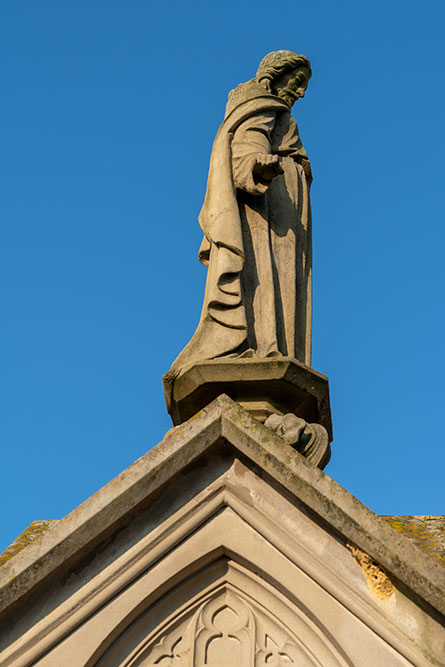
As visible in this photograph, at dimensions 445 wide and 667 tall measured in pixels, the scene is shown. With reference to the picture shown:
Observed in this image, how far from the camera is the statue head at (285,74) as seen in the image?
37.1 ft

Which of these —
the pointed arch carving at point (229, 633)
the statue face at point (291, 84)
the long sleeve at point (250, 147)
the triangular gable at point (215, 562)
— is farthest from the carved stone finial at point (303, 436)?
the statue face at point (291, 84)

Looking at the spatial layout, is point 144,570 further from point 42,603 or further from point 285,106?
point 285,106

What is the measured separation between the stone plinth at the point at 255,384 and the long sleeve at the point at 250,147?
1697mm

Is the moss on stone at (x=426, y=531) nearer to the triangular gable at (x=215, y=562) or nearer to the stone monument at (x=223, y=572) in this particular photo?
the stone monument at (x=223, y=572)

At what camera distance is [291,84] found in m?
11.4

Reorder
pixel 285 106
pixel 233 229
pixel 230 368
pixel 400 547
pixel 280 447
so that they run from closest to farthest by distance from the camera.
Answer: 1. pixel 400 547
2. pixel 280 447
3. pixel 230 368
4. pixel 233 229
5. pixel 285 106

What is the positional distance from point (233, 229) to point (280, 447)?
9.19 ft

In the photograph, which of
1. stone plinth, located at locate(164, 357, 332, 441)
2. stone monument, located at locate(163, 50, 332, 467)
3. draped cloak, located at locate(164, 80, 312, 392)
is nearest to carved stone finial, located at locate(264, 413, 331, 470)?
stone monument, located at locate(163, 50, 332, 467)

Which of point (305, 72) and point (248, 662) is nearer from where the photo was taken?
point (248, 662)

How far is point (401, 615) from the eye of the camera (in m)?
7.36

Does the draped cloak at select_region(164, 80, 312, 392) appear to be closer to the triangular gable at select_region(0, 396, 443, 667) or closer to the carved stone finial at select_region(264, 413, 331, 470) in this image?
the carved stone finial at select_region(264, 413, 331, 470)

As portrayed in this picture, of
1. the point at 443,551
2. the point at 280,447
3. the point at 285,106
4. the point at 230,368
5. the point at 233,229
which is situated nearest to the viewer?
the point at 280,447

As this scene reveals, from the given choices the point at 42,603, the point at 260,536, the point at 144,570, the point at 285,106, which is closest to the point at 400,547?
the point at 260,536

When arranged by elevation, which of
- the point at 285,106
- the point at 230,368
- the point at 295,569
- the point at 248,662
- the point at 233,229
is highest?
the point at 285,106
